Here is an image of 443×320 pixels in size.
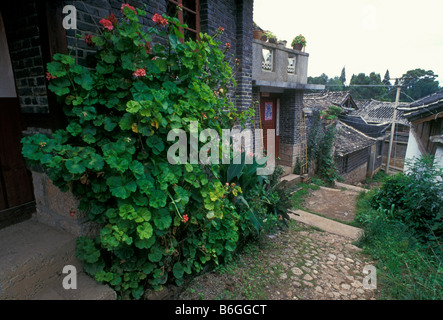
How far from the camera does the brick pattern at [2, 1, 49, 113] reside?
6.81ft

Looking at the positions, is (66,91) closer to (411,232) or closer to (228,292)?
(228,292)

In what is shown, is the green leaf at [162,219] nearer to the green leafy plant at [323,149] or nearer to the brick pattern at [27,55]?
the brick pattern at [27,55]

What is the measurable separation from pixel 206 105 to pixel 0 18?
2.14 metres

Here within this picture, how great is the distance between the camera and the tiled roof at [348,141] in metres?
11.4

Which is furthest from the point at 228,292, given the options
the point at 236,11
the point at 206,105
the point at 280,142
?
the point at 280,142

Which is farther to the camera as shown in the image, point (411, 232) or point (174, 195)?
point (411, 232)

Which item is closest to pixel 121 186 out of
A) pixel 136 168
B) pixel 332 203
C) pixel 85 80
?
pixel 136 168

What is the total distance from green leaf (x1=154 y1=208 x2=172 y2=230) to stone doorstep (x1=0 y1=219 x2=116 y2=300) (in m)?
0.76

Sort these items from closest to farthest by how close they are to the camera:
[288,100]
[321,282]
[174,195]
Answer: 1. [174,195]
2. [321,282]
3. [288,100]

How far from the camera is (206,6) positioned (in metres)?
A: 4.29

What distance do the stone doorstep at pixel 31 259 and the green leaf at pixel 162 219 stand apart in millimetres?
761

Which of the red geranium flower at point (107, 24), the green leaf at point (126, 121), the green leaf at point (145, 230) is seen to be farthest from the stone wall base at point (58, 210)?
the red geranium flower at point (107, 24)

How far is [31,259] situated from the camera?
1906 millimetres

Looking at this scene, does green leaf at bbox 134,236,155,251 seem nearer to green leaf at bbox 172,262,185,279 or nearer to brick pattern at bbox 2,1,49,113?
green leaf at bbox 172,262,185,279
